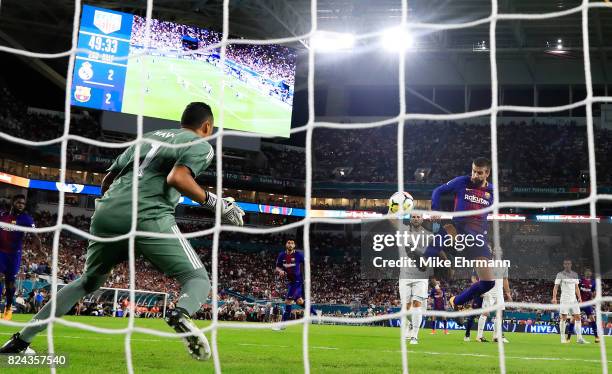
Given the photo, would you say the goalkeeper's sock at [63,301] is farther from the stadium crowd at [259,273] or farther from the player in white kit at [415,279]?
the stadium crowd at [259,273]

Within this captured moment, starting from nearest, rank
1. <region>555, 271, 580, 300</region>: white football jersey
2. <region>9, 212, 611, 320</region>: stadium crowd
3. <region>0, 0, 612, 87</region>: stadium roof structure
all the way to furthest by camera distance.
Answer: <region>555, 271, 580, 300</region>: white football jersey, <region>0, 0, 612, 87</region>: stadium roof structure, <region>9, 212, 611, 320</region>: stadium crowd

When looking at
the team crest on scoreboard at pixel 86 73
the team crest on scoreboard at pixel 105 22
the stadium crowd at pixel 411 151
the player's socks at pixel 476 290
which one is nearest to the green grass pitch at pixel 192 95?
the team crest on scoreboard at pixel 86 73

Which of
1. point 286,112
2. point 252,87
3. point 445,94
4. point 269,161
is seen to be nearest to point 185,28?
point 252,87

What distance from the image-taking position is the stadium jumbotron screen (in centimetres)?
1884

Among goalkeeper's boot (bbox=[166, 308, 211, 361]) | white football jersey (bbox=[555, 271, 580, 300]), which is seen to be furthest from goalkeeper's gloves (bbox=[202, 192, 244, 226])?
white football jersey (bbox=[555, 271, 580, 300])

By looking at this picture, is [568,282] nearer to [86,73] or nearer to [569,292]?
[569,292]

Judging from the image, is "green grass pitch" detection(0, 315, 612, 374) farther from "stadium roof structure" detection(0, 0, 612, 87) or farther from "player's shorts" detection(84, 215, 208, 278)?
"stadium roof structure" detection(0, 0, 612, 87)

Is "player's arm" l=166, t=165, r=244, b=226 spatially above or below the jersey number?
below

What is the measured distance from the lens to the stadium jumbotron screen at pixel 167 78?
61.8ft

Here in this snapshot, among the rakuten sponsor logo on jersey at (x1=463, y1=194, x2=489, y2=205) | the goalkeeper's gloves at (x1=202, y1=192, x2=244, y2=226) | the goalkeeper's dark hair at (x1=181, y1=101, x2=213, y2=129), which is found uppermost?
the goalkeeper's dark hair at (x1=181, y1=101, x2=213, y2=129)

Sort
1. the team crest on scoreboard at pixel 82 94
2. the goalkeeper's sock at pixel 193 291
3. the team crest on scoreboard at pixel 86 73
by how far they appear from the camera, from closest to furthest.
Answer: the goalkeeper's sock at pixel 193 291 < the team crest on scoreboard at pixel 86 73 < the team crest on scoreboard at pixel 82 94

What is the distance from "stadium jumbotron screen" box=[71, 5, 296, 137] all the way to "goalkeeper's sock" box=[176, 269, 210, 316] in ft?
48.9

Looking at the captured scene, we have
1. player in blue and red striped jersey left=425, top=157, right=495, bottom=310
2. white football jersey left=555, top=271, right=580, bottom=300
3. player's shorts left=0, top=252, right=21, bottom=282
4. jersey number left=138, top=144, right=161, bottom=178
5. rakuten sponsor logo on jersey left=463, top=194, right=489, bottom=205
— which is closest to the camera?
jersey number left=138, top=144, right=161, bottom=178

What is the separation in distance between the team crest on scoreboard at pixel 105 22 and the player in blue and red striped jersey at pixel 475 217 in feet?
46.6
